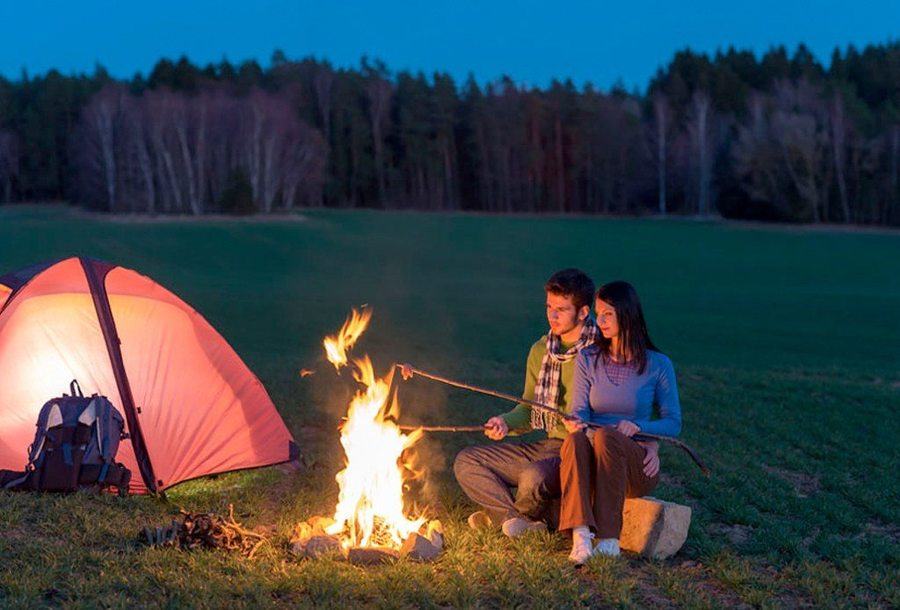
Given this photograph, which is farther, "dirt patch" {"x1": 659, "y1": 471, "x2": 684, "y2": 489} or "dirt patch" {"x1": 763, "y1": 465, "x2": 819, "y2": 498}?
"dirt patch" {"x1": 763, "y1": 465, "x2": 819, "y2": 498}

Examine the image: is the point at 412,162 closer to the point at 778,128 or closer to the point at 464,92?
the point at 464,92

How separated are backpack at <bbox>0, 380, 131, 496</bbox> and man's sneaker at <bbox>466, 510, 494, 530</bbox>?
2345 mm

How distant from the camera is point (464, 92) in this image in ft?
282

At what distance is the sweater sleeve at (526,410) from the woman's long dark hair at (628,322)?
0.59 metres

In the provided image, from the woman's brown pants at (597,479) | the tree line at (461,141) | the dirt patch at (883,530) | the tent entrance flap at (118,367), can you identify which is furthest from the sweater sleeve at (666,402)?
the tree line at (461,141)

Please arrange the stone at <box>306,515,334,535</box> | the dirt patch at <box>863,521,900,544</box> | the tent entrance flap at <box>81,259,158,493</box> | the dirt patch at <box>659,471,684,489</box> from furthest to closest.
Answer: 1. the dirt patch at <box>659,471,684,489</box>
2. the tent entrance flap at <box>81,259,158,493</box>
3. the dirt patch at <box>863,521,900,544</box>
4. the stone at <box>306,515,334,535</box>

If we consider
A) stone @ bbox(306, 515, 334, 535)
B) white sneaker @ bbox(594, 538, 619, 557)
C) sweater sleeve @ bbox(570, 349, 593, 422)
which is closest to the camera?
white sneaker @ bbox(594, 538, 619, 557)

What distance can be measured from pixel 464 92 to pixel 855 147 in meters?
34.3

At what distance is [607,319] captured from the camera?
18.8 ft

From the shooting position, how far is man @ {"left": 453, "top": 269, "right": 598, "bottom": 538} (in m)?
5.86

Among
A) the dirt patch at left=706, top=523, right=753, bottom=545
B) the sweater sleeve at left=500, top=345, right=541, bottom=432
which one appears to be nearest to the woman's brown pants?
the sweater sleeve at left=500, top=345, right=541, bottom=432

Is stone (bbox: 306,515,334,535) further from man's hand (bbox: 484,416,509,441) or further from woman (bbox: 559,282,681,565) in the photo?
woman (bbox: 559,282,681,565)

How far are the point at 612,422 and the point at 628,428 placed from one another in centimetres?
25

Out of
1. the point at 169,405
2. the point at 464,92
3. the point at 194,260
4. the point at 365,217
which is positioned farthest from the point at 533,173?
the point at 169,405
